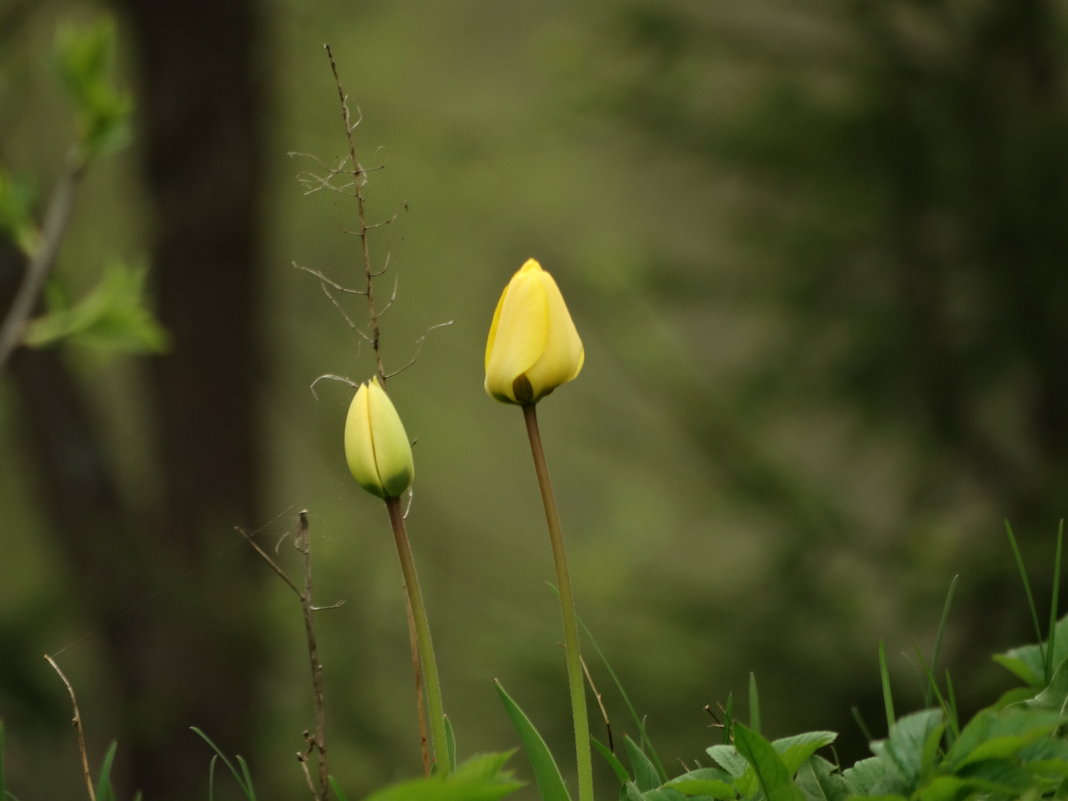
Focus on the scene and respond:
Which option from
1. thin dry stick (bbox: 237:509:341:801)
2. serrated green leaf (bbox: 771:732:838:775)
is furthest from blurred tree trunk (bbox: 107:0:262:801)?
serrated green leaf (bbox: 771:732:838:775)

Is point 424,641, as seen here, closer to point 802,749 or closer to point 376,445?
point 376,445

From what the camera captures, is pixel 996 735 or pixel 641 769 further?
pixel 641 769

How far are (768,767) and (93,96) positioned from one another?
1671 millimetres

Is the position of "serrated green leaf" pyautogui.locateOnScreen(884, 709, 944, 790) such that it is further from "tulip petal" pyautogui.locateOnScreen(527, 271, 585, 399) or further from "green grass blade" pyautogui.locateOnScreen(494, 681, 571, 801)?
"tulip petal" pyautogui.locateOnScreen(527, 271, 585, 399)

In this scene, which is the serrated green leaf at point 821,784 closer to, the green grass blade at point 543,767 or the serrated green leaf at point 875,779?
the serrated green leaf at point 875,779

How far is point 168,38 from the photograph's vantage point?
6312 millimetres

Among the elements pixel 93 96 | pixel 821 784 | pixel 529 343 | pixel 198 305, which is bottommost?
pixel 821 784

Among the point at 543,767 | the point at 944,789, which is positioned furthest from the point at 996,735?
the point at 543,767

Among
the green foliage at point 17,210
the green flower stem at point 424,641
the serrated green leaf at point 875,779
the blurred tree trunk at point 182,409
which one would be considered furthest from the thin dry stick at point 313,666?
the blurred tree trunk at point 182,409

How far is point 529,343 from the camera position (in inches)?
42.9

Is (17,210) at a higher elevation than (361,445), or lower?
higher

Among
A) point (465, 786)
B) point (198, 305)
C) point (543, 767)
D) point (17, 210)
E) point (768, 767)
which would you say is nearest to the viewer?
point (465, 786)

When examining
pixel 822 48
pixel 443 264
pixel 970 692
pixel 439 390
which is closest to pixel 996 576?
pixel 970 692

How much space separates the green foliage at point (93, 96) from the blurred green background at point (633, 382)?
945 mm
